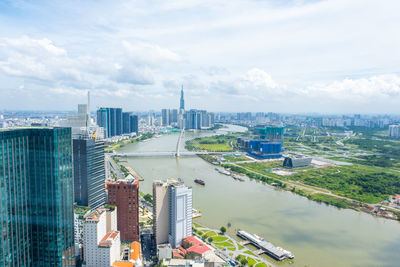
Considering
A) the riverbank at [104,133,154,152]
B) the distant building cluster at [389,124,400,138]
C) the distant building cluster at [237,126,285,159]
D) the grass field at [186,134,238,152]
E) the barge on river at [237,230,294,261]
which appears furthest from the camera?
the distant building cluster at [389,124,400,138]

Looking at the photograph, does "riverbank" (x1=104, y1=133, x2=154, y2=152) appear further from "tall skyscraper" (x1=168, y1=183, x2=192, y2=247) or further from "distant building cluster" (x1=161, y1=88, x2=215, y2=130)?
"tall skyscraper" (x1=168, y1=183, x2=192, y2=247)

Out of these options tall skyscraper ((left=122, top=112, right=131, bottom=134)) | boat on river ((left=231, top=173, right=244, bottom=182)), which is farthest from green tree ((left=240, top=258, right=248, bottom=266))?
tall skyscraper ((left=122, top=112, right=131, bottom=134))

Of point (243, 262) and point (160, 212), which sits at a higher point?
point (160, 212)

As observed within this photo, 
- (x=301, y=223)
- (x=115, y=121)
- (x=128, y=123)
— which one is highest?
(x=115, y=121)

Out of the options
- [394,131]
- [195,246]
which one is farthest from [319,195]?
[394,131]

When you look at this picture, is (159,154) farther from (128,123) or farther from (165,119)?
(165,119)

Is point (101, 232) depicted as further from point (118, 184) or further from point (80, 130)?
point (80, 130)
